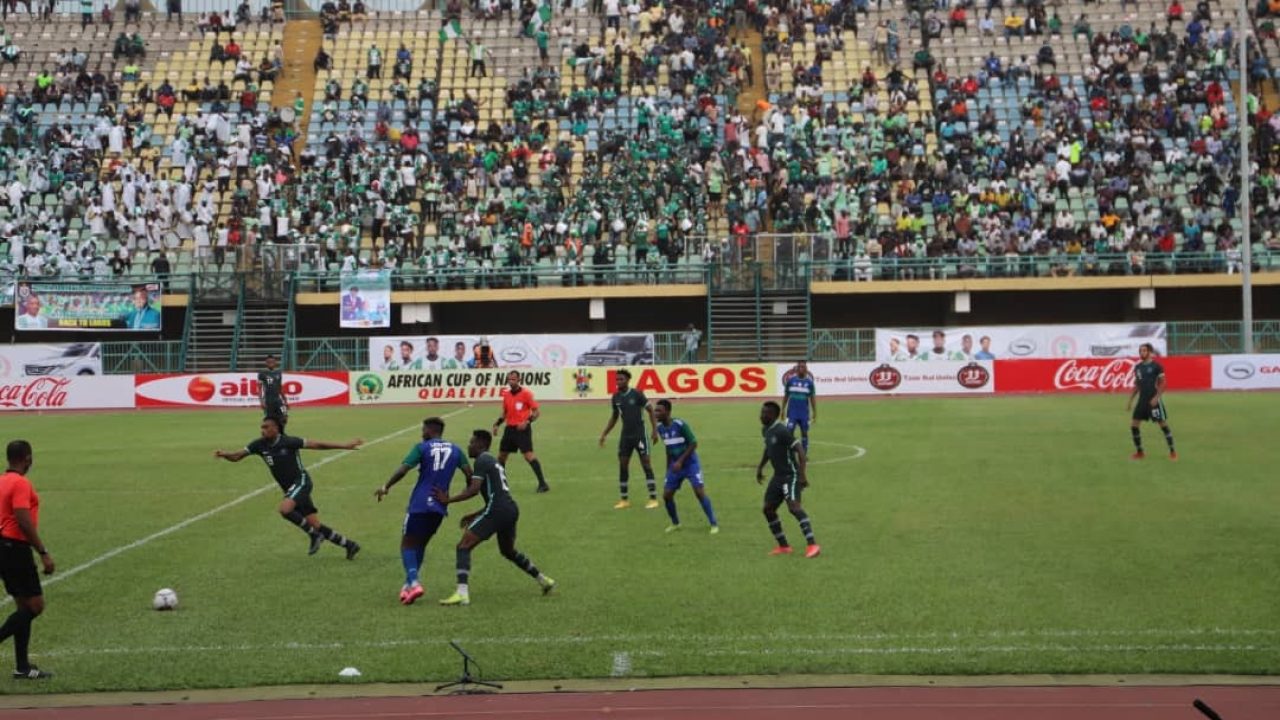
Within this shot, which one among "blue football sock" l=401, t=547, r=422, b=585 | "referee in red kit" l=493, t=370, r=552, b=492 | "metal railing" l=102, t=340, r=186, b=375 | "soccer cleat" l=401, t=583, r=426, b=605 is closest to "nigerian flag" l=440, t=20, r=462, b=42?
"metal railing" l=102, t=340, r=186, b=375

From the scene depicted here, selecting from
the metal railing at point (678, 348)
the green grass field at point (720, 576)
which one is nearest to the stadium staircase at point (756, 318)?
the metal railing at point (678, 348)

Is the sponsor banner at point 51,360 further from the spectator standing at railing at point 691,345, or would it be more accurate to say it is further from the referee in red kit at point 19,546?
the referee in red kit at point 19,546

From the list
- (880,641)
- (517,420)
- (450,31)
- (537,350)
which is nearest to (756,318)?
(537,350)

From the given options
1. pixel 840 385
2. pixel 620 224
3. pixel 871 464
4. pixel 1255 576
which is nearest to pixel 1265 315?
pixel 840 385

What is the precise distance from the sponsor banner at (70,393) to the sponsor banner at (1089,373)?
2870 cm

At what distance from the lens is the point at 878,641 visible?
13102 mm

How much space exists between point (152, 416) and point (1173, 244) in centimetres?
3494

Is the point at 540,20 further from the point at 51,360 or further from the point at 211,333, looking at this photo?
the point at 51,360

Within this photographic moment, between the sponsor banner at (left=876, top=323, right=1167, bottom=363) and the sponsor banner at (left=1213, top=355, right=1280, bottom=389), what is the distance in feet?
7.46

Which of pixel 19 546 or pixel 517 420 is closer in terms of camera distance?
pixel 19 546

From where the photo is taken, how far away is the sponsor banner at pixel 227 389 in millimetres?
46375

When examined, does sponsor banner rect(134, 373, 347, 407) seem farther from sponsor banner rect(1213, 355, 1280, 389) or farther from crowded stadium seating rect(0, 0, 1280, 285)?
sponsor banner rect(1213, 355, 1280, 389)

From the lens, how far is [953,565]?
16625mm

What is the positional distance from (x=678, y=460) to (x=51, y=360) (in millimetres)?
35864
